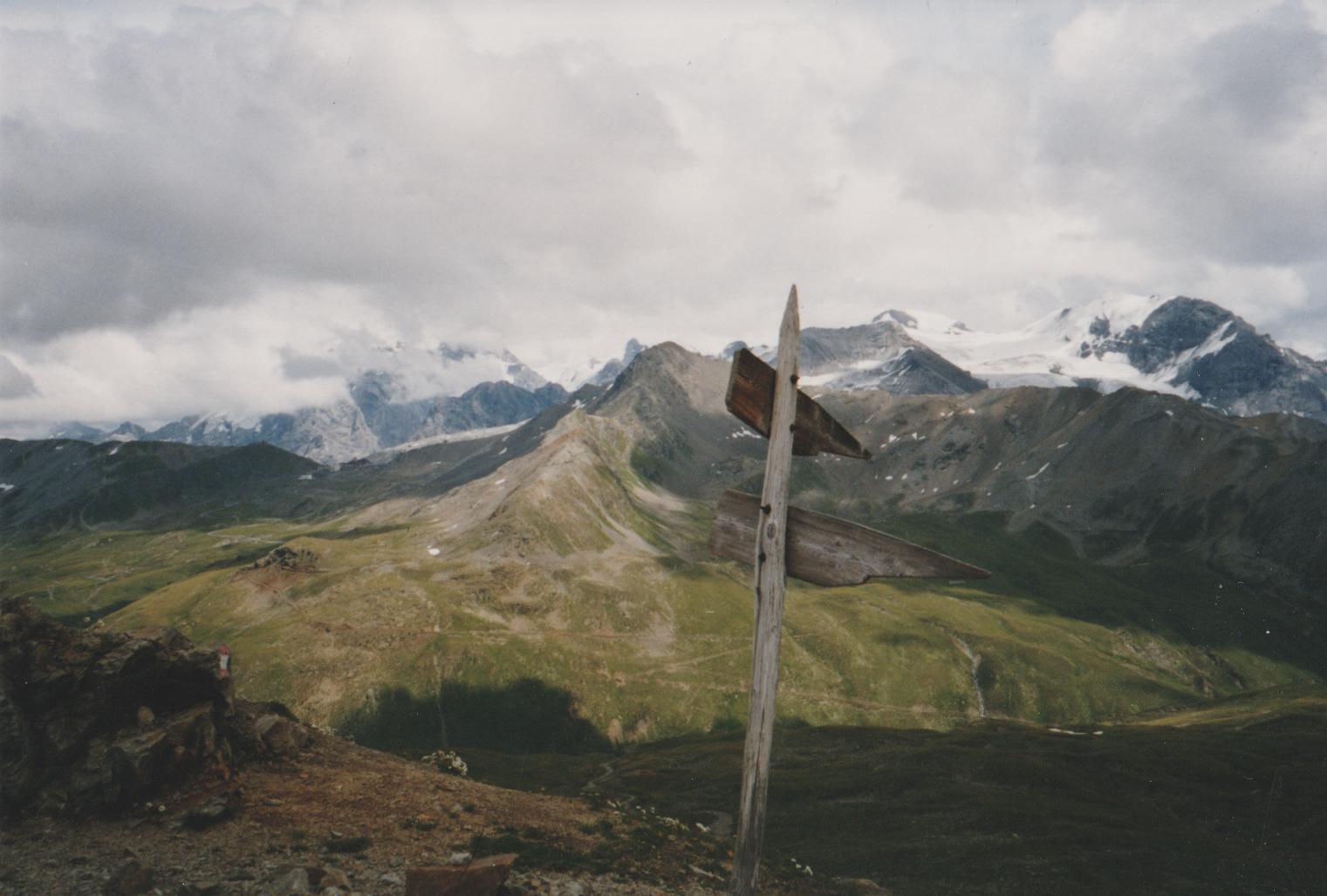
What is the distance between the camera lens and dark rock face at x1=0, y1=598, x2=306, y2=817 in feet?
68.9

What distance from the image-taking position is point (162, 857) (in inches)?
693

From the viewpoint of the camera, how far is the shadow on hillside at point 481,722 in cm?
14550

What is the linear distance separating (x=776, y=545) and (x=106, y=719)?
1218 inches

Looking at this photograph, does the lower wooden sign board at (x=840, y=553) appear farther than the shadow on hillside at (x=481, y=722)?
No

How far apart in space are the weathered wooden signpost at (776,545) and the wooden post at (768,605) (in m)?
0.01

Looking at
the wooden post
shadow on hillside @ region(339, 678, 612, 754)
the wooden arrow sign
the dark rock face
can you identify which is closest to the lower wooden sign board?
the wooden post

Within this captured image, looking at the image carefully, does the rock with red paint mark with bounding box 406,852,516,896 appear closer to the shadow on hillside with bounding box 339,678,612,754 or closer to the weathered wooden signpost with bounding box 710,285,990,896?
the weathered wooden signpost with bounding box 710,285,990,896

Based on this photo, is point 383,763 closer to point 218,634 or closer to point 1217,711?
point 218,634

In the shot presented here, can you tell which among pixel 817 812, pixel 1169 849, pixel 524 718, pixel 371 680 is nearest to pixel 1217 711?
pixel 1169 849

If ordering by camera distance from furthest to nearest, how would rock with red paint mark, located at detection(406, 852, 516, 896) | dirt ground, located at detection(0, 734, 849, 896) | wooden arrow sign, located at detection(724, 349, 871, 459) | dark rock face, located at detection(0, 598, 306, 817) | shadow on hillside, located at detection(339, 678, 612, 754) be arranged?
shadow on hillside, located at detection(339, 678, 612, 754) < dark rock face, located at detection(0, 598, 306, 817) < dirt ground, located at detection(0, 734, 849, 896) < rock with red paint mark, located at detection(406, 852, 516, 896) < wooden arrow sign, located at detection(724, 349, 871, 459)

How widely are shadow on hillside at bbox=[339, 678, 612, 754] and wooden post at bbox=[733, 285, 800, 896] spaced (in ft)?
505

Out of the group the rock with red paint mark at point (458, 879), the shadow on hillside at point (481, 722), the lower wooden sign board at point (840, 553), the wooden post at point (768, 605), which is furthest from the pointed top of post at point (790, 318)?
the shadow on hillside at point (481, 722)

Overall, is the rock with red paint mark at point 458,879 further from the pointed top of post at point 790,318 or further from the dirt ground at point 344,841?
the pointed top of post at point 790,318

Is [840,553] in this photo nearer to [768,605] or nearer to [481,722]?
[768,605]
